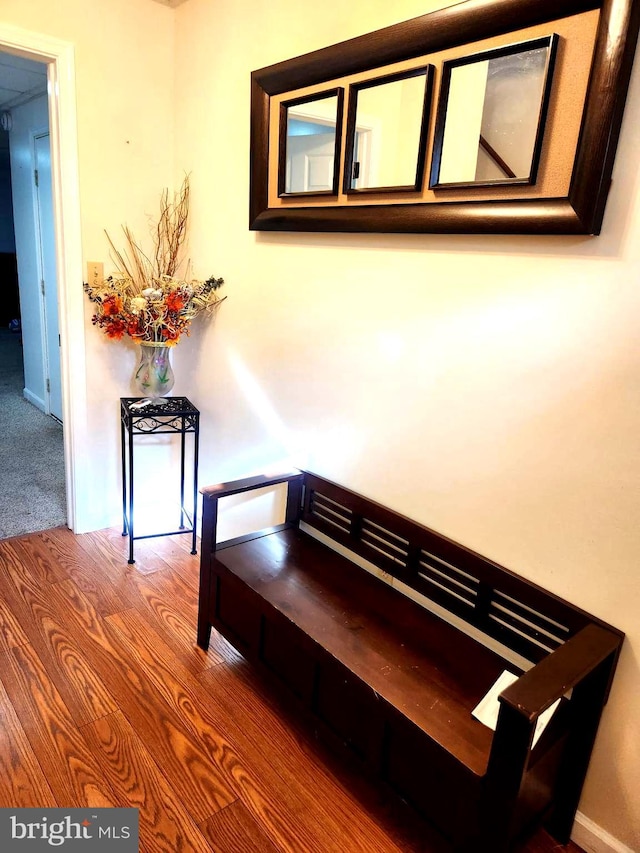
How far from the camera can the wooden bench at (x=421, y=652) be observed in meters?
1.19

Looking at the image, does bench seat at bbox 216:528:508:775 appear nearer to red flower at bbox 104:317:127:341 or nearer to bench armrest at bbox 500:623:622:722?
bench armrest at bbox 500:623:622:722

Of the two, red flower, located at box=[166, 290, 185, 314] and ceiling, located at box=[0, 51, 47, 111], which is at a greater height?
ceiling, located at box=[0, 51, 47, 111]

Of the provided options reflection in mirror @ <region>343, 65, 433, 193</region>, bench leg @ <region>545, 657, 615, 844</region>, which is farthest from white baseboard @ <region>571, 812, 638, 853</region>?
reflection in mirror @ <region>343, 65, 433, 193</region>

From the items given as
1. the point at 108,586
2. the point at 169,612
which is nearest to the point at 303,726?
the point at 169,612

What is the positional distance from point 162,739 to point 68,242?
6.52 ft

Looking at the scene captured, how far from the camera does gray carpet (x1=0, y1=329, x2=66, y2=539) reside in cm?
290

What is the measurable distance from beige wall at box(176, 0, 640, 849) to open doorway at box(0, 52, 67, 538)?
140 cm

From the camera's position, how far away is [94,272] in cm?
252

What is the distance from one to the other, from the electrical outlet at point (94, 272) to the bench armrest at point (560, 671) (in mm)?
2290

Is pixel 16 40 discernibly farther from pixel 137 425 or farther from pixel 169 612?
pixel 169 612

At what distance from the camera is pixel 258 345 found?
2.31 m

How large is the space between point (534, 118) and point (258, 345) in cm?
131

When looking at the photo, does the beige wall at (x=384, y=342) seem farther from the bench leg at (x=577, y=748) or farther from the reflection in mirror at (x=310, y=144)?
the reflection in mirror at (x=310, y=144)

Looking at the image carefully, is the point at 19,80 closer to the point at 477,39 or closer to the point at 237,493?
the point at 237,493
